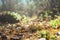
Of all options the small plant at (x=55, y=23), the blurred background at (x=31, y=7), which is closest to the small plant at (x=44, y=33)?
the small plant at (x=55, y=23)

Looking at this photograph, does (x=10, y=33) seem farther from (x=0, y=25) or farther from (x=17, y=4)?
(x=17, y=4)

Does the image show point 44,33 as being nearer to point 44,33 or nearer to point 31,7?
point 44,33

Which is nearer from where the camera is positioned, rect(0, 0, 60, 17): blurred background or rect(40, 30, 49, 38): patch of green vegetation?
rect(40, 30, 49, 38): patch of green vegetation

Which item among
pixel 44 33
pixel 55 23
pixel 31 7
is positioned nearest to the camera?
pixel 44 33

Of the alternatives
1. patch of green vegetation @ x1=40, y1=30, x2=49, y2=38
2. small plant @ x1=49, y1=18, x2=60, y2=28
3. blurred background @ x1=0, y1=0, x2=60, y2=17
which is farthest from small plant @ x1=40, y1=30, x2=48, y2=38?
blurred background @ x1=0, y1=0, x2=60, y2=17

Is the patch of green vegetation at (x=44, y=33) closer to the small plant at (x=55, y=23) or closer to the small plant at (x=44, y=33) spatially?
the small plant at (x=44, y=33)

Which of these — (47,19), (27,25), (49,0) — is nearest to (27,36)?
(27,25)

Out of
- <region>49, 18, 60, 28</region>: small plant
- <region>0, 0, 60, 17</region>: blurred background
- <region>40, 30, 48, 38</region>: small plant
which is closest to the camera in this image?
<region>40, 30, 48, 38</region>: small plant

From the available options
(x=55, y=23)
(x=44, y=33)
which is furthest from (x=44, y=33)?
(x=55, y=23)

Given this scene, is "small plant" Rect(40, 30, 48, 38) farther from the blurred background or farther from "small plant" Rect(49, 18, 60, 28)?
the blurred background

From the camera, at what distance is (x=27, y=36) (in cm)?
376

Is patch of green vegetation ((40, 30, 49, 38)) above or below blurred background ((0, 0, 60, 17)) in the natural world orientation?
below

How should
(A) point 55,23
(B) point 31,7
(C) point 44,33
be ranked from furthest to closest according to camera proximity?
(B) point 31,7
(A) point 55,23
(C) point 44,33

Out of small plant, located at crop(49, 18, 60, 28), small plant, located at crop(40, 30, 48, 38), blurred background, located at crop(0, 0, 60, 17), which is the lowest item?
small plant, located at crop(40, 30, 48, 38)
